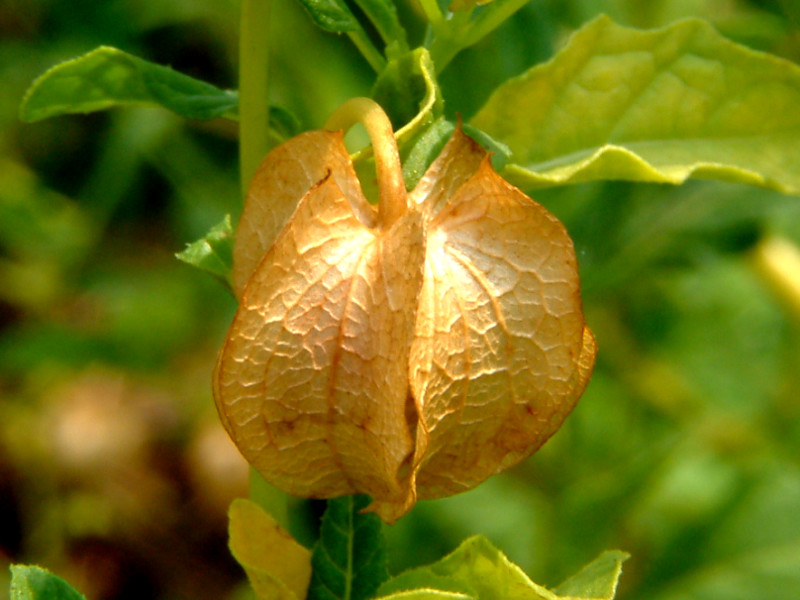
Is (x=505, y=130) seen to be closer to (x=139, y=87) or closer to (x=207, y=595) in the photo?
(x=139, y=87)

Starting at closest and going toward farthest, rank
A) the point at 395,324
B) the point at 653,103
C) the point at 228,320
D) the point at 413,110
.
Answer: the point at 395,324 < the point at 413,110 < the point at 653,103 < the point at 228,320

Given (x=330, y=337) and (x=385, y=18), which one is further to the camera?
(x=385, y=18)

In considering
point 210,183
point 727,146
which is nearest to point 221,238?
point 727,146

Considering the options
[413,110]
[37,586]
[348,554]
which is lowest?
[348,554]

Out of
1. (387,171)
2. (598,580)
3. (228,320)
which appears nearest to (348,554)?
(598,580)

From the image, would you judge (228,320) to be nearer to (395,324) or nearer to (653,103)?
(653,103)

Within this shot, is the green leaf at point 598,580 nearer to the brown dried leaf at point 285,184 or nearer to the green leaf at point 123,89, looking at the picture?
the brown dried leaf at point 285,184

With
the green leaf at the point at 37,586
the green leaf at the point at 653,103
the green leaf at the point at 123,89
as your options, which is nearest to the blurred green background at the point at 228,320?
the green leaf at the point at 653,103
